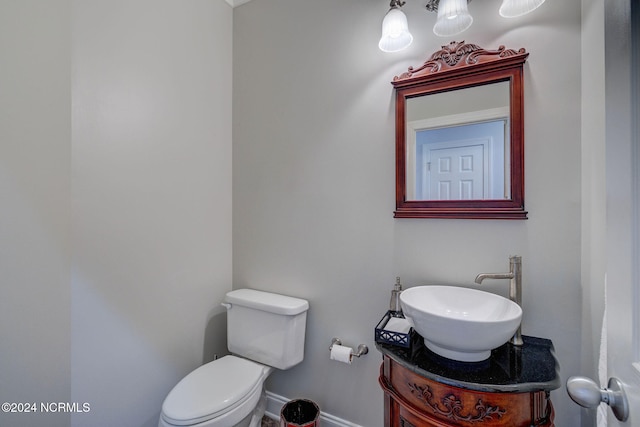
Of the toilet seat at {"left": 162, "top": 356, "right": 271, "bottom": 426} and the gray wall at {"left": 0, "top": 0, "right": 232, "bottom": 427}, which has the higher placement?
the gray wall at {"left": 0, "top": 0, "right": 232, "bottom": 427}

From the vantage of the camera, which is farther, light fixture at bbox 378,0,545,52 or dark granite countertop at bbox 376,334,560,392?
light fixture at bbox 378,0,545,52

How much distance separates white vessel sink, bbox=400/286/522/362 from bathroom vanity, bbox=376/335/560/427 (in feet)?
0.22

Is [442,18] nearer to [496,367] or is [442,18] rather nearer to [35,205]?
[496,367]

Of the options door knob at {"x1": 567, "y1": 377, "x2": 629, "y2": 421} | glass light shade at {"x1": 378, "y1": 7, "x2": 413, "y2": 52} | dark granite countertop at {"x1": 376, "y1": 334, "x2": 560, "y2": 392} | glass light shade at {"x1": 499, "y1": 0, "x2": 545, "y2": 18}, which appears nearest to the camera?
door knob at {"x1": 567, "y1": 377, "x2": 629, "y2": 421}

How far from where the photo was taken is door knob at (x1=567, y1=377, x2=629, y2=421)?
49 centimetres

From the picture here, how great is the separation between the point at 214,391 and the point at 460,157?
1557mm

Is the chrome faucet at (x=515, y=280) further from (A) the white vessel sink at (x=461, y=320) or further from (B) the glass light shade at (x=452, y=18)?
(B) the glass light shade at (x=452, y=18)

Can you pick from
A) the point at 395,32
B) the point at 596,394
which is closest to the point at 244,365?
the point at 596,394

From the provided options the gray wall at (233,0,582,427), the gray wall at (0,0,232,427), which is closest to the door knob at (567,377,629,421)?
the gray wall at (233,0,582,427)

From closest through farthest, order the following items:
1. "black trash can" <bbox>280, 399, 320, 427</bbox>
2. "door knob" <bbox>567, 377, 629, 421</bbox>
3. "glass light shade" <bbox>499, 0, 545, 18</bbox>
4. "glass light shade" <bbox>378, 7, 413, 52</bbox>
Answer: "door knob" <bbox>567, 377, 629, 421</bbox> < "glass light shade" <bbox>499, 0, 545, 18</bbox> < "glass light shade" <bbox>378, 7, 413, 52</bbox> < "black trash can" <bbox>280, 399, 320, 427</bbox>

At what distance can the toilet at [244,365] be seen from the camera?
1.23 metres

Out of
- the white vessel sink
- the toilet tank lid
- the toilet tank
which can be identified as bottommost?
the toilet tank

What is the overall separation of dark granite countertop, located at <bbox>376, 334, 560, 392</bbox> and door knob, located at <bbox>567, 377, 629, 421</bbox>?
36 centimetres

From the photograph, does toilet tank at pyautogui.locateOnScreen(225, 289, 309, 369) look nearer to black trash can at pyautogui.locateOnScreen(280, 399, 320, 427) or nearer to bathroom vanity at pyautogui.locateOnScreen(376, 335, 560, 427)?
black trash can at pyautogui.locateOnScreen(280, 399, 320, 427)
